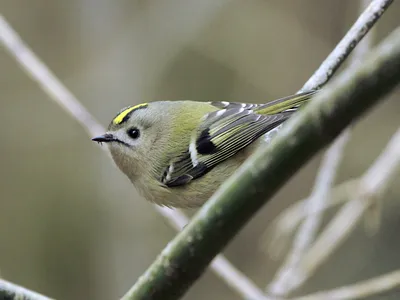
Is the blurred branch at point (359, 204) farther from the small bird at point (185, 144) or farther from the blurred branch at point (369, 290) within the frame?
the small bird at point (185, 144)

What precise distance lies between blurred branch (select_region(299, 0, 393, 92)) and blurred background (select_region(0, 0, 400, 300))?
201cm

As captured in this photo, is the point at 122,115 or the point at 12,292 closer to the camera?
the point at 12,292

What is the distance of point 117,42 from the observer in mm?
3402

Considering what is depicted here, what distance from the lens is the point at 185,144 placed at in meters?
1.53

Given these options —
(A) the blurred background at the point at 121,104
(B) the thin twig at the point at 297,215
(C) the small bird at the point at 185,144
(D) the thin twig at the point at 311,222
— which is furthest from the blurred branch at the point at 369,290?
(A) the blurred background at the point at 121,104

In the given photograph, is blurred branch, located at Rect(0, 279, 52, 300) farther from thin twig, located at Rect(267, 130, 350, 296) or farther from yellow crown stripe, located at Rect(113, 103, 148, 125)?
thin twig, located at Rect(267, 130, 350, 296)

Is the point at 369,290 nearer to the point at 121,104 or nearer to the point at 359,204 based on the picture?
the point at 359,204

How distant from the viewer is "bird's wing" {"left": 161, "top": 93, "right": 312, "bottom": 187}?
138cm

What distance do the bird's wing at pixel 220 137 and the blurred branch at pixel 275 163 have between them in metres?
0.78

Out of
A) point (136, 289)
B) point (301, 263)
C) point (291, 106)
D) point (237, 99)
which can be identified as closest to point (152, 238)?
point (237, 99)

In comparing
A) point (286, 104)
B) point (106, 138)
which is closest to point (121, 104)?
point (106, 138)

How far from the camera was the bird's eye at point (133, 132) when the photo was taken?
5.01 ft

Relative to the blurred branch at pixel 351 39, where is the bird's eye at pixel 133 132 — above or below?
above

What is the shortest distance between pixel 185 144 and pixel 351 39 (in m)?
0.57
